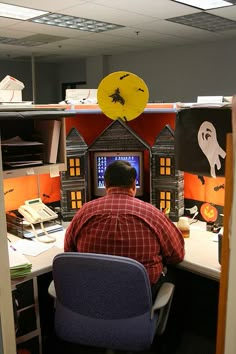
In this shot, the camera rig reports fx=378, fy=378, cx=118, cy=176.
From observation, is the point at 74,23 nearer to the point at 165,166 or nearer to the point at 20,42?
the point at 20,42

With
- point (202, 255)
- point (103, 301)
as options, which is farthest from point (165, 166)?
point (103, 301)

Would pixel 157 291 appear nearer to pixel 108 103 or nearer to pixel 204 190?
pixel 204 190

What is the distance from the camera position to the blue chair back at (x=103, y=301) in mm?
1641

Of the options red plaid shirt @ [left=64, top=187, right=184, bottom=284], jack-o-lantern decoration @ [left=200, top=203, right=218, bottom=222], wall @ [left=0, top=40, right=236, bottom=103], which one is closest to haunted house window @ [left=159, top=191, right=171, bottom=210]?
jack-o-lantern decoration @ [left=200, top=203, right=218, bottom=222]

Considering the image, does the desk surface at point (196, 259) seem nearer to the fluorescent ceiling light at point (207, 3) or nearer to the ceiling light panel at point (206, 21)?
the fluorescent ceiling light at point (207, 3)

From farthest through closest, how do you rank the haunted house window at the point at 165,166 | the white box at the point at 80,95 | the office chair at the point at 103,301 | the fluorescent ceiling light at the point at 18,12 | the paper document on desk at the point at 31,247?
1. the fluorescent ceiling light at the point at 18,12
2. the white box at the point at 80,95
3. the haunted house window at the point at 165,166
4. the paper document on desk at the point at 31,247
5. the office chair at the point at 103,301

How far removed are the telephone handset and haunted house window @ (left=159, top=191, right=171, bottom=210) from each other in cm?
75

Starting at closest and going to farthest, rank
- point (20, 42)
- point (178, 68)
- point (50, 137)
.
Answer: point (50, 137), point (20, 42), point (178, 68)

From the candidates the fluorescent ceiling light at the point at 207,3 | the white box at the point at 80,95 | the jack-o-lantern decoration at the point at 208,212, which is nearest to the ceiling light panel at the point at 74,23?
the fluorescent ceiling light at the point at 207,3

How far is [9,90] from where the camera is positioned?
9.00 feet

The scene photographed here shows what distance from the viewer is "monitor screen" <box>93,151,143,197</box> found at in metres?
2.73

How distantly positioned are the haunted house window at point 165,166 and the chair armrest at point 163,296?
89cm

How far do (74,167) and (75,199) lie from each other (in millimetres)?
231

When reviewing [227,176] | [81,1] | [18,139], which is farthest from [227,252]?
[81,1]
